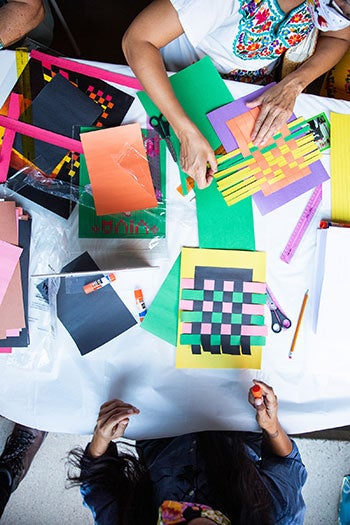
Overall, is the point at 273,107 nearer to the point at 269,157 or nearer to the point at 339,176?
the point at 269,157

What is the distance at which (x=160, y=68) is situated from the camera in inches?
39.4

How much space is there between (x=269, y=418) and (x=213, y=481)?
0.20 metres

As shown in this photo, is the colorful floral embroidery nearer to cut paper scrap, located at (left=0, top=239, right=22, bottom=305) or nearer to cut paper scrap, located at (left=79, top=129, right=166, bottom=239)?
cut paper scrap, located at (left=79, top=129, right=166, bottom=239)

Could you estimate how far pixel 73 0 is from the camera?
5.75ft

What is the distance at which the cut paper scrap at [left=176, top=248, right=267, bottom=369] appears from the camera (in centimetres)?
106

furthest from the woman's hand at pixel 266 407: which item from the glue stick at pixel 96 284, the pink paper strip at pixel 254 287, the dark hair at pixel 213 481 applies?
the glue stick at pixel 96 284

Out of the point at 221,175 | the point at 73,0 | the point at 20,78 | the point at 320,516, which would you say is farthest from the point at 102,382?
the point at 73,0

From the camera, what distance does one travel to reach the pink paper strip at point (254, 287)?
3.53 ft

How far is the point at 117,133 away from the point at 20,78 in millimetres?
266

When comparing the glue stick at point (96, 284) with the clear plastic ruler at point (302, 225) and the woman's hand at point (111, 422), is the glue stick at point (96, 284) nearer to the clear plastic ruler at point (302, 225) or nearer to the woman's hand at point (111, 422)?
the woman's hand at point (111, 422)

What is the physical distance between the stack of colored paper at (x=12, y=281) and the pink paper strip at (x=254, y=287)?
1.77 ft

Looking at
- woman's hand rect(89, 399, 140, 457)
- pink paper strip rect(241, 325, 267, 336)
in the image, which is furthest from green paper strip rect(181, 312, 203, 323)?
woman's hand rect(89, 399, 140, 457)

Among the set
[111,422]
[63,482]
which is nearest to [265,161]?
[111,422]

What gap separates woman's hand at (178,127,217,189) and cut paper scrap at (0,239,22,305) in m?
0.46
